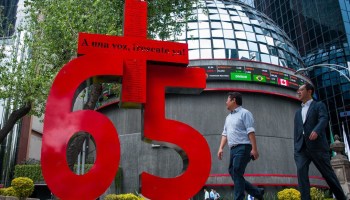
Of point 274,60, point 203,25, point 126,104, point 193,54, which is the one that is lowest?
point 126,104

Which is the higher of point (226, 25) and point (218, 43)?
point (226, 25)

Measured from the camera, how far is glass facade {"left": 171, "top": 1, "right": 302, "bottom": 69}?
31.5 metres

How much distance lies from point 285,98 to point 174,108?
33.2ft

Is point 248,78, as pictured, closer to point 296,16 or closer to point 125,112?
point 125,112

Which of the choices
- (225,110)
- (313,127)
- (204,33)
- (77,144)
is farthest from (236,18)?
(313,127)

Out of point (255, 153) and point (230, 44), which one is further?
point (230, 44)

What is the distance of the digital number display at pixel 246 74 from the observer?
96.4ft

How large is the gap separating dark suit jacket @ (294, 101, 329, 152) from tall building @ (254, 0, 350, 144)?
36.6 m

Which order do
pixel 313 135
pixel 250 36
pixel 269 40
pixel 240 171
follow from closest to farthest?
pixel 313 135, pixel 240 171, pixel 250 36, pixel 269 40

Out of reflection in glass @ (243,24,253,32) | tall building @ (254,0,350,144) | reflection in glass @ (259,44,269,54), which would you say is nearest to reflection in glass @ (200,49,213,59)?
reflection in glass @ (259,44,269,54)

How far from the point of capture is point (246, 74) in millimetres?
29938

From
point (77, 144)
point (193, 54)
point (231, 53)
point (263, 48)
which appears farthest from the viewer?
point (263, 48)

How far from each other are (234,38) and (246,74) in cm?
468

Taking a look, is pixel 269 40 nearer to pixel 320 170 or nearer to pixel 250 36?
pixel 250 36
